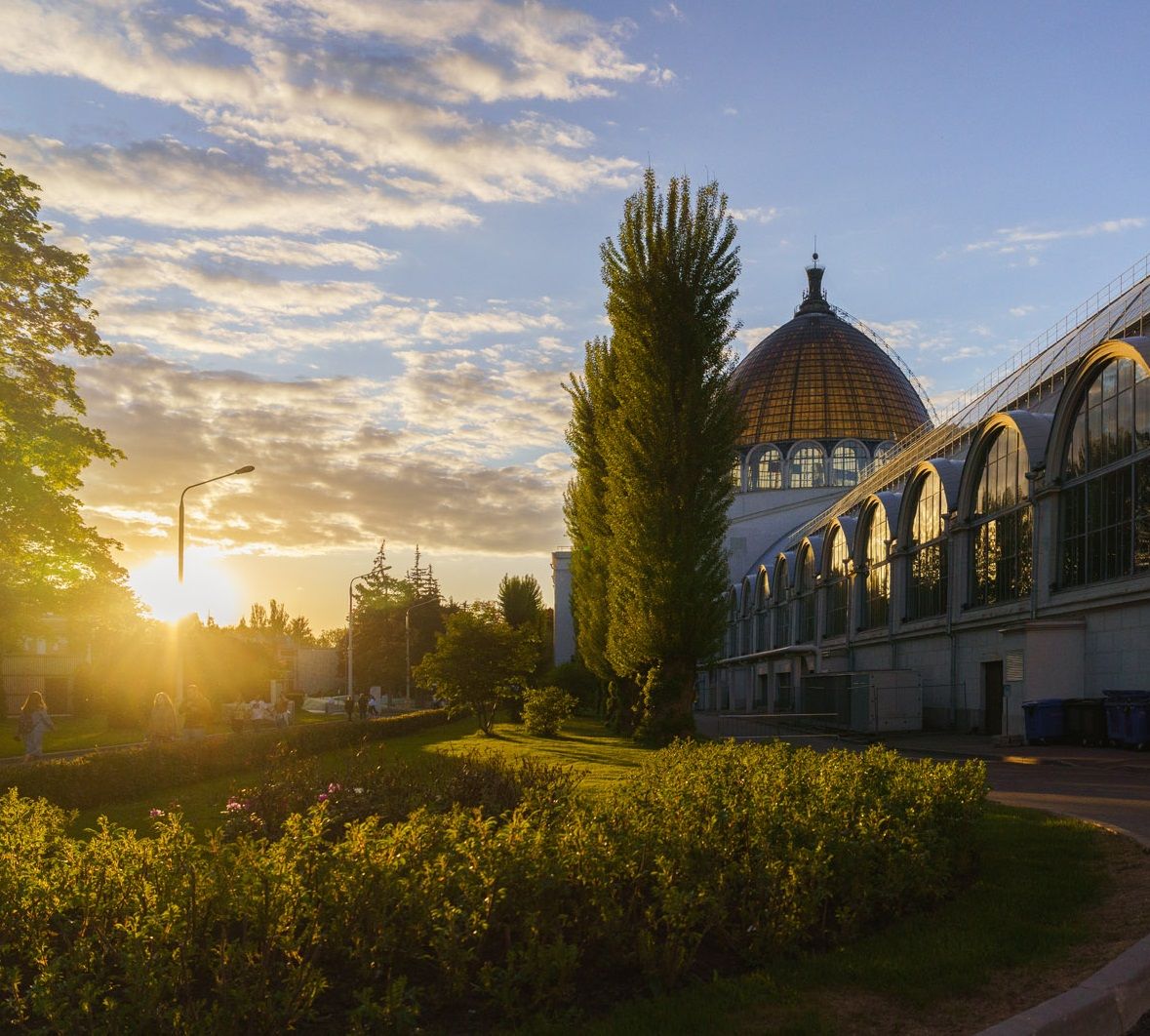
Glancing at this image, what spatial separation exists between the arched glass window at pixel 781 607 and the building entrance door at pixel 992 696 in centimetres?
3229

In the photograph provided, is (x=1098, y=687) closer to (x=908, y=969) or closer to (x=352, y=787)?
(x=352, y=787)

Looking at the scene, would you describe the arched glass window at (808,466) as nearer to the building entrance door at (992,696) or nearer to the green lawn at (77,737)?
the green lawn at (77,737)

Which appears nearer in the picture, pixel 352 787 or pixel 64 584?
pixel 352 787

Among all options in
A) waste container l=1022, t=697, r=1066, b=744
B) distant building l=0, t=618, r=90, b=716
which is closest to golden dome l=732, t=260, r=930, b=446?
distant building l=0, t=618, r=90, b=716

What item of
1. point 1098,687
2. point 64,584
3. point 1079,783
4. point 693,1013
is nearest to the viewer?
point 693,1013

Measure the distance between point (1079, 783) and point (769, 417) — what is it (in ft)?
309

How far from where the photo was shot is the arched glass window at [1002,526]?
3359 centimetres

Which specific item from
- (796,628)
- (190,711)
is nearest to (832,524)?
(796,628)

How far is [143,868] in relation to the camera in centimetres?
637

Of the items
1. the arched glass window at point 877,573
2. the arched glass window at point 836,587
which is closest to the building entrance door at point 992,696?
the arched glass window at point 877,573

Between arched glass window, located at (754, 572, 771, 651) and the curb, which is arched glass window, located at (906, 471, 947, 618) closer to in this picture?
arched glass window, located at (754, 572, 771, 651)

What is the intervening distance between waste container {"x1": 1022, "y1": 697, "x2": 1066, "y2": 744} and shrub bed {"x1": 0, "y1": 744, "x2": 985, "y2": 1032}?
873 inches

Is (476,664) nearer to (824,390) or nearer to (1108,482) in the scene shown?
(1108,482)

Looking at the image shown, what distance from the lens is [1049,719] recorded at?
92.5 feet
